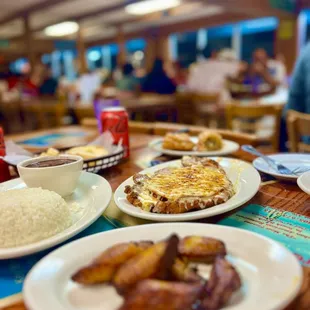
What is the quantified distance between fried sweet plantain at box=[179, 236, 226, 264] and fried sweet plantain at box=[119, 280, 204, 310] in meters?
0.10

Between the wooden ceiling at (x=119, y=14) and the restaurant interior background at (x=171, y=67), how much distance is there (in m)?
0.03

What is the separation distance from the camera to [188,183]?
99 centimetres

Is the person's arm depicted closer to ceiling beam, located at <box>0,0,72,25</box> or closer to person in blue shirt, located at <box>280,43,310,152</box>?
person in blue shirt, located at <box>280,43,310,152</box>

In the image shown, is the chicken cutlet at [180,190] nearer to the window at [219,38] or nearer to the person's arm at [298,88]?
the person's arm at [298,88]

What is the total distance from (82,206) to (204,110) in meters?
6.02

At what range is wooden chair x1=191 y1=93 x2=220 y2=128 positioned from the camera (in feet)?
20.7

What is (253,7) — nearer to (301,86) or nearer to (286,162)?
(301,86)

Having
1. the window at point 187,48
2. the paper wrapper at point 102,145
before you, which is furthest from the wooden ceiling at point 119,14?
the paper wrapper at point 102,145

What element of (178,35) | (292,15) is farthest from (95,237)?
(178,35)

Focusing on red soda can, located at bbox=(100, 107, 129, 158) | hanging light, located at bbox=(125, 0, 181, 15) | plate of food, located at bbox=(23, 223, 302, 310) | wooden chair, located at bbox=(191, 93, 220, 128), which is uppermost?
hanging light, located at bbox=(125, 0, 181, 15)

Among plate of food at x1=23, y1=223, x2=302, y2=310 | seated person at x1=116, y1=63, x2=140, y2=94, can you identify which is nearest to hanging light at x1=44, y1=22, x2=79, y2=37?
seated person at x1=116, y1=63, x2=140, y2=94

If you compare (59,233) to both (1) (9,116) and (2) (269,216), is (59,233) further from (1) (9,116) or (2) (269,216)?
(1) (9,116)

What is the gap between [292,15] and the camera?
26.1 ft

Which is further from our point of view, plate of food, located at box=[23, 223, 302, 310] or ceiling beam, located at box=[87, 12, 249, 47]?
Result: ceiling beam, located at box=[87, 12, 249, 47]
